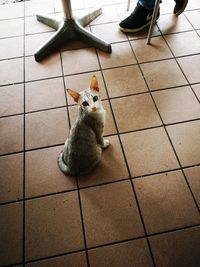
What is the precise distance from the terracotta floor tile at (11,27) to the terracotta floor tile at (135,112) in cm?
126

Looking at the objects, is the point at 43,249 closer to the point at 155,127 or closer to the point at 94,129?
the point at 94,129

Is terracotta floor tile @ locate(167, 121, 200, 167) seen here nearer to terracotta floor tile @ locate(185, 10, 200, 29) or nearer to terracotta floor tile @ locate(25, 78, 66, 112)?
terracotta floor tile @ locate(25, 78, 66, 112)

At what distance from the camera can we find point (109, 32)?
7.42 ft

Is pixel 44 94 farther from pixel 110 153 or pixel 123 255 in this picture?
pixel 123 255

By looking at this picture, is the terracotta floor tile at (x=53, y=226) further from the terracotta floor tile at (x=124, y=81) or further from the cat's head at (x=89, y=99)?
the terracotta floor tile at (x=124, y=81)

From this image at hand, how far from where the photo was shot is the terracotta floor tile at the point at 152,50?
204 cm

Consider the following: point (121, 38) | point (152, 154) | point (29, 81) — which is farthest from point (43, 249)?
point (121, 38)

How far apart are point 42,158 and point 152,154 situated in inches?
28.3

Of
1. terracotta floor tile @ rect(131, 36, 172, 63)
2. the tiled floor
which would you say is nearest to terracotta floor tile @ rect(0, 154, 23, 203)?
the tiled floor

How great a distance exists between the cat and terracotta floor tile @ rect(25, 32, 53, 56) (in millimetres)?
1131

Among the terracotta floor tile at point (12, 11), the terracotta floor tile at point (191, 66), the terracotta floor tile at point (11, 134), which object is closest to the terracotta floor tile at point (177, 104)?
the terracotta floor tile at point (191, 66)

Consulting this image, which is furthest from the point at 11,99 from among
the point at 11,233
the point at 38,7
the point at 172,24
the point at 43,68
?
the point at 172,24

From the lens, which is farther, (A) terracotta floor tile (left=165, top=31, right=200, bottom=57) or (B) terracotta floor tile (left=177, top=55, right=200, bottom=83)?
(A) terracotta floor tile (left=165, top=31, right=200, bottom=57)

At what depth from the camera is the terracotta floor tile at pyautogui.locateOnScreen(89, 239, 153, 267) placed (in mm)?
1242
